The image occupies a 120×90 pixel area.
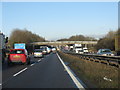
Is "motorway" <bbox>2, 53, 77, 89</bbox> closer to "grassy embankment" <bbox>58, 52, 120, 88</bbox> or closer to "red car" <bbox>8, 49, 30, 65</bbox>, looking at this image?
"grassy embankment" <bbox>58, 52, 120, 88</bbox>

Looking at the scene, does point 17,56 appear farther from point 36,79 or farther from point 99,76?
point 99,76

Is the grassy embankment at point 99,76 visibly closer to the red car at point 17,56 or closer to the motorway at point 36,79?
the motorway at point 36,79

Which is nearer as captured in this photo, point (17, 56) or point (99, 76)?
point (99, 76)

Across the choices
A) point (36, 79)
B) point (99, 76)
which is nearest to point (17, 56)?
point (36, 79)

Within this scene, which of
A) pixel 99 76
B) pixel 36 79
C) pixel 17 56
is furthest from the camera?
pixel 17 56

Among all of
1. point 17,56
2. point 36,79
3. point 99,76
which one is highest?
point 17,56

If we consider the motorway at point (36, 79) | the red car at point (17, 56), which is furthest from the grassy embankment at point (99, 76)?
the red car at point (17, 56)

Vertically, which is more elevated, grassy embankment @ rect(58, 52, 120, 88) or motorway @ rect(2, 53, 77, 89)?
grassy embankment @ rect(58, 52, 120, 88)

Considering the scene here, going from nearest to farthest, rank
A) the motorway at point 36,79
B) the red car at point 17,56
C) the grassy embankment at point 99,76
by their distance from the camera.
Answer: the grassy embankment at point 99,76
the motorway at point 36,79
the red car at point 17,56

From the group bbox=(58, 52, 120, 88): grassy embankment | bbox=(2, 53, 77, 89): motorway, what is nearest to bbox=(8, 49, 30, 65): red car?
bbox=(2, 53, 77, 89): motorway

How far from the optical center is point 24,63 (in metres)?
27.8

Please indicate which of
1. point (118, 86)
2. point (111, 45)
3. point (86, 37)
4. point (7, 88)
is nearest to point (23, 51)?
point (7, 88)

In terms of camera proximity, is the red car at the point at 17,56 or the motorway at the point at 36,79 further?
the red car at the point at 17,56

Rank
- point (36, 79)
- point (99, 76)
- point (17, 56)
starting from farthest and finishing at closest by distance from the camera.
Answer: point (17, 56)
point (36, 79)
point (99, 76)
